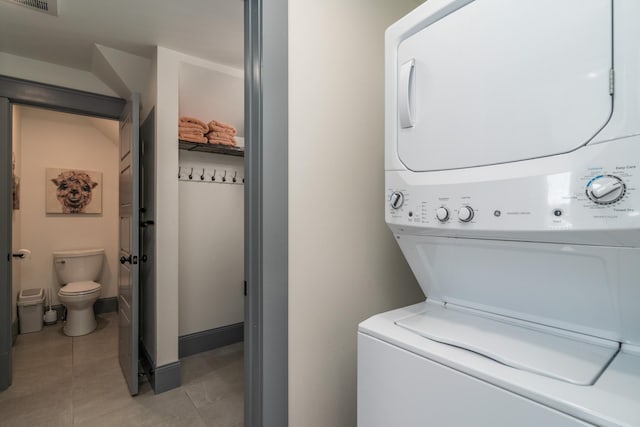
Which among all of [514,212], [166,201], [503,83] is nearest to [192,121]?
[166,201]

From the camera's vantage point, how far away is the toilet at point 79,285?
120 inches

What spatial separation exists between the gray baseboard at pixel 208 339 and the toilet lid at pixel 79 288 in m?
1.29

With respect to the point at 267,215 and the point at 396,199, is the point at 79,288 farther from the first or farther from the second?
the point at 396,199

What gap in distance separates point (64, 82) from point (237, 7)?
168 centimetres

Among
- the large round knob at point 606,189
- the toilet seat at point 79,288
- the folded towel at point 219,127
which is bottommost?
the toilet seat at point 79,288

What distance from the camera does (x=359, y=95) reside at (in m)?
1.31

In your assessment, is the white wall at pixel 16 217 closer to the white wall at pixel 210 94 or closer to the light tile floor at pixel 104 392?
the light tile floor at pixel 104 392

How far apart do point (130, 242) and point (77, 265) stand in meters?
1.95

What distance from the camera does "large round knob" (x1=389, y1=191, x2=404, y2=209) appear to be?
946 mm

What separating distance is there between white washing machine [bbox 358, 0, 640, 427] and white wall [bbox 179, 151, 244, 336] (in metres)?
2.13

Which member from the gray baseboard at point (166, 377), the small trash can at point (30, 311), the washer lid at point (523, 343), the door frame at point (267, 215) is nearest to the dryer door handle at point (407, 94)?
the door frame at point (267, 215)

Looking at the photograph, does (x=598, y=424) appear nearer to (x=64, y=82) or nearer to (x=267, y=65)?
(x=267, y=65)

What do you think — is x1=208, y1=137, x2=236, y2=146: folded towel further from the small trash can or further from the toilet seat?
the small trash can

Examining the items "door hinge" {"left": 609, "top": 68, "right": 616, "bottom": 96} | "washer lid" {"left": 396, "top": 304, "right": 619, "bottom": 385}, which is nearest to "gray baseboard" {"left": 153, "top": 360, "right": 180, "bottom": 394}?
"washer lid" {"left": 396, "top": 304, "right": 619, "bottom": 385}
